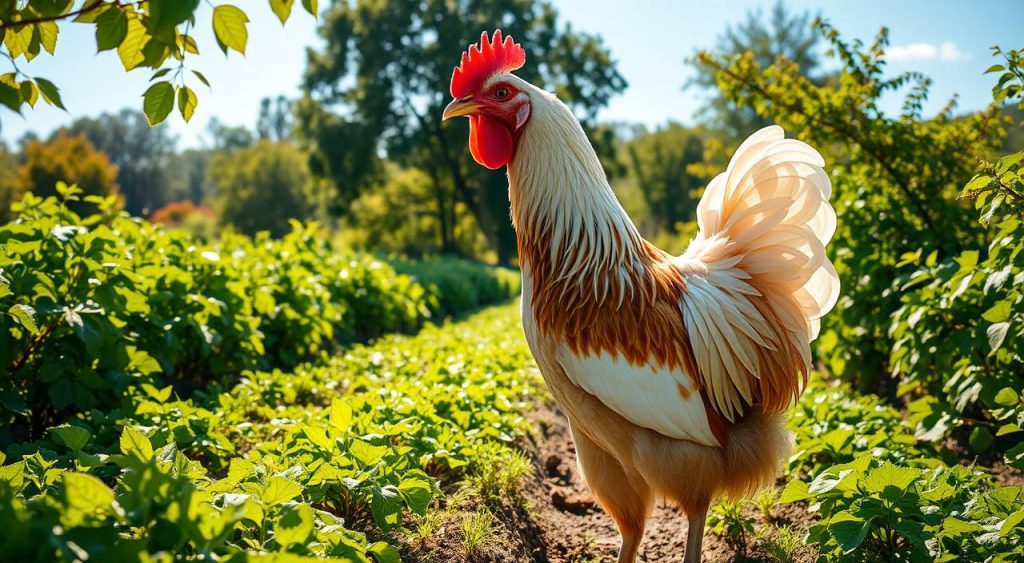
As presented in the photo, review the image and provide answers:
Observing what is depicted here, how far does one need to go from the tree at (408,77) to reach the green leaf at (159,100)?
3025cm

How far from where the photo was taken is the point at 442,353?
20.0ft

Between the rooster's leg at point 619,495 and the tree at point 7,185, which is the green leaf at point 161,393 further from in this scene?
the tree at point 7,185

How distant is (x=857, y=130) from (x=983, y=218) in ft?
11.4

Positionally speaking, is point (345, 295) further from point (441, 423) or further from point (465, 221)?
point (465, 221)

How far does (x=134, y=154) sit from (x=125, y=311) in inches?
3096

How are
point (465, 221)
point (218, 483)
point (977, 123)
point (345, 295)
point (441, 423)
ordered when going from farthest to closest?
point (465, 221) → point (345, 295) → point (977, 123) → point (441, 423) → point (218, 483)

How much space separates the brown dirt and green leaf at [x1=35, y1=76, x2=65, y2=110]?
214 cm

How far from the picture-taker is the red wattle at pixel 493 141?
305cm

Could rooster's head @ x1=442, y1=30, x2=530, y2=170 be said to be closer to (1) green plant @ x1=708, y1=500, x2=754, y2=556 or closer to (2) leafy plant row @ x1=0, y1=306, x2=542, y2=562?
(2) leafy plant row @ x1=0, y1=306, x2=542, y2=562

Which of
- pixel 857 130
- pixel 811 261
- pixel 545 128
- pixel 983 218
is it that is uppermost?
pixel 857 130

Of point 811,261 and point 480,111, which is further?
point 480,111

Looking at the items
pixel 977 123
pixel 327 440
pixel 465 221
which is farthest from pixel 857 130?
pixel 465 221

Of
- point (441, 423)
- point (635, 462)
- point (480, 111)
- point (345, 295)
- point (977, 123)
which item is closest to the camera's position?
point (635, 462)

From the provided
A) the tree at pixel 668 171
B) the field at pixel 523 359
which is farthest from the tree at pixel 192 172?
the field at pixel 523 359
